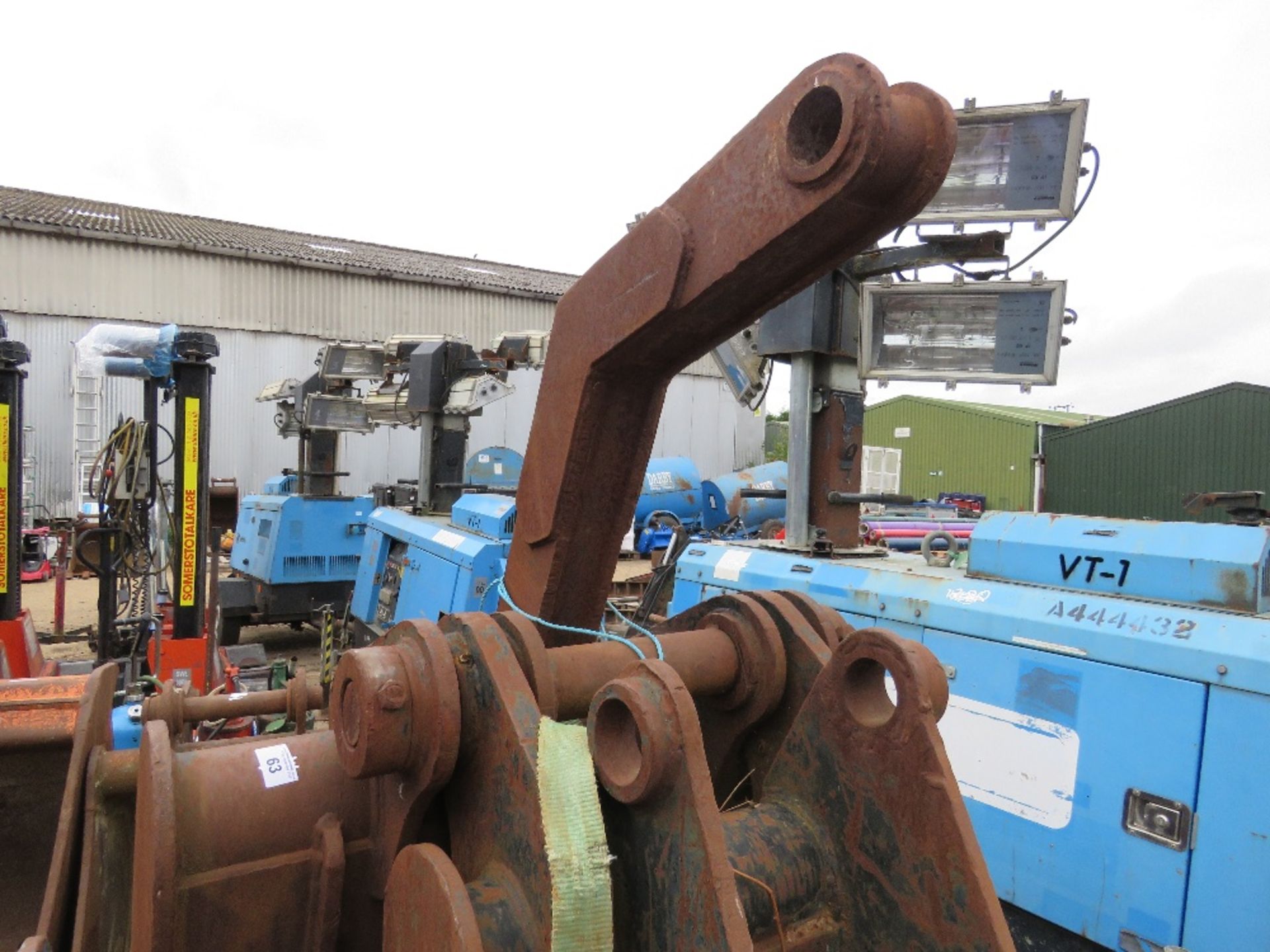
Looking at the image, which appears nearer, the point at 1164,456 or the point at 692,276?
the point at 692,276

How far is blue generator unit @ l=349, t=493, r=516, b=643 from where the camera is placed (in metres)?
5.98

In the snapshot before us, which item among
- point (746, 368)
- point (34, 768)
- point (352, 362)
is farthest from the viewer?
point (352, 362)

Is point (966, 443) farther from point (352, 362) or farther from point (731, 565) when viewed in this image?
point (731, 565)

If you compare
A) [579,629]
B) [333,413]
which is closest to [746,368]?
[579,629]

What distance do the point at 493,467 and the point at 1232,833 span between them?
11424mm

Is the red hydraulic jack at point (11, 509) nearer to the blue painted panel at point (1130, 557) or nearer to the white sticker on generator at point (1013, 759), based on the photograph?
the white sticker on generator at point (1013, 759)

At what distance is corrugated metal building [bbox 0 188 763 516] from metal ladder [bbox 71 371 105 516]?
0.64 ft

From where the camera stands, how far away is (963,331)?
167 inches

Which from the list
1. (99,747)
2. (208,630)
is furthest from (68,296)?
(99,747)

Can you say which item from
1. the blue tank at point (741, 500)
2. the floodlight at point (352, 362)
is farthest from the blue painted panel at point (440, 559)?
the blue tank at point (741, 500)

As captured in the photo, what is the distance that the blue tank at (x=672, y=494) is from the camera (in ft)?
52.0

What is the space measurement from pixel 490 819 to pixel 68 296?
22.0m

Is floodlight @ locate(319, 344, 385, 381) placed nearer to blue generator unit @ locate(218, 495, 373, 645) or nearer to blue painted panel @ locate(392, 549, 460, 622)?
blue generator unit @ locate(218, 495, 373, 645)

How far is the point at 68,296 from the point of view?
1903 cm
